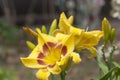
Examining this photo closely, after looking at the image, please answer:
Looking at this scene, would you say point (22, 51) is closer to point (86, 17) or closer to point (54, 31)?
point (86, 17)

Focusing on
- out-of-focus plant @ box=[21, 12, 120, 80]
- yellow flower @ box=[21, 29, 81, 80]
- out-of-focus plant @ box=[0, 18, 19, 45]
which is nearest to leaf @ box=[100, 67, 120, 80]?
out-of-focus plant @ box=[21, 12, 120, 80]

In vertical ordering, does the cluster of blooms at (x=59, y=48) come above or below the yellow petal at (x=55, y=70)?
above

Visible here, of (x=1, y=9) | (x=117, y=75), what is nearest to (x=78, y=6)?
(x=1, y=9)

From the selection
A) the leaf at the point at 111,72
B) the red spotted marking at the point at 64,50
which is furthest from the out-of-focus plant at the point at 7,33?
the red spotted marking at the point at 64,50

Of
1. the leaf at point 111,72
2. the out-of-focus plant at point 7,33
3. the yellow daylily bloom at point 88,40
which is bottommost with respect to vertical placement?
the out-of-focus plant at point 7,33

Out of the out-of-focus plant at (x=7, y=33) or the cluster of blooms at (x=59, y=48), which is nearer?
the cluster of blooms at (x=59, y=48)

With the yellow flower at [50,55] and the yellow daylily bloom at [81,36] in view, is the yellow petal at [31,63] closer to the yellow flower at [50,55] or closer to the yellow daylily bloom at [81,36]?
the yellow flower at [50,55]

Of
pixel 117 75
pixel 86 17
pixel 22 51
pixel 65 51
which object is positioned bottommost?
pixel 22 51
